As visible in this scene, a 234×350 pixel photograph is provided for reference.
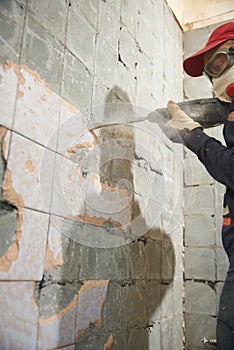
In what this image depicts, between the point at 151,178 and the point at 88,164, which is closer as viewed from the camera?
the point at 88,164

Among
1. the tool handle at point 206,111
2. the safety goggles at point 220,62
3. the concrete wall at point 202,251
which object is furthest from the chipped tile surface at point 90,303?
the safety goggles at point 220,62

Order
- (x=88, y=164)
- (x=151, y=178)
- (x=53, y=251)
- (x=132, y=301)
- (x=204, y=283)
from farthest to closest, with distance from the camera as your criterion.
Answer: (x=204, y=283)
(x=151, y=178)
(x=132, y=301)
(x=88, y=164)
(x=53, y=251)

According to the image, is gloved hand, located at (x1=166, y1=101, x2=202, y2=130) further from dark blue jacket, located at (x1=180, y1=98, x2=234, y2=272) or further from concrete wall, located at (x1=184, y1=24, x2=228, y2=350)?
concrete wall, located at (x1=184, y1=24, x2=228, y2=350)

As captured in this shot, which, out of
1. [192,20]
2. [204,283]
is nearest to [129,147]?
[204,283]

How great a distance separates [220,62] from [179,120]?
1.01ft

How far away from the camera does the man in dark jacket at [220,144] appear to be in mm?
1159

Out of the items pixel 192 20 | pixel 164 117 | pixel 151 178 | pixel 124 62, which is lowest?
pixel 151 178

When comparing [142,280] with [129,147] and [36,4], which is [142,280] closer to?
[129,147]

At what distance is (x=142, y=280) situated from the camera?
5.21ft

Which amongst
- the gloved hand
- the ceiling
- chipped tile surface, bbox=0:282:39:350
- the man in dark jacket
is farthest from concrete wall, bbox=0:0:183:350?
the ceiling

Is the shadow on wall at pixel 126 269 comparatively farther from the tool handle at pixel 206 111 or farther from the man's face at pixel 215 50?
the man's face at pixel 215 50

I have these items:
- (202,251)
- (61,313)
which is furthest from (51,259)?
(202,251)

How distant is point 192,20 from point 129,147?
4.82ft

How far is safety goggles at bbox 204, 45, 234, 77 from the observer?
1386 mm
